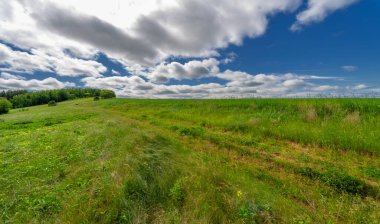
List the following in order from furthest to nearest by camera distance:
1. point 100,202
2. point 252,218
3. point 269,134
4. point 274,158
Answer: point 269,134, point 274,158, point 100,202, point 252,218

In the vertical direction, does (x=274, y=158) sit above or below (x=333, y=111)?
below

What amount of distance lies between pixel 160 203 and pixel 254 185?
2337 mm

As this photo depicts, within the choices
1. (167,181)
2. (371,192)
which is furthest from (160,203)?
(371,192)

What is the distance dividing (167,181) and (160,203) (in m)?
0.67

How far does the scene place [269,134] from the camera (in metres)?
8.70

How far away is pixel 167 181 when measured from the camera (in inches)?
167

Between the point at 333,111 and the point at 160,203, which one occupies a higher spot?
the point at 333,111

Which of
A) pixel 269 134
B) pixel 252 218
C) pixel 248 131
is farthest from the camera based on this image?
pixel 248 131

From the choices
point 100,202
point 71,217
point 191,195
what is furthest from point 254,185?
point 71,217

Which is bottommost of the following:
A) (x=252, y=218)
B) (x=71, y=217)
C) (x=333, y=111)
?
(x=71, y=217)

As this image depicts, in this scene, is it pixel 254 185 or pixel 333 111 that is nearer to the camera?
pixel 254 185

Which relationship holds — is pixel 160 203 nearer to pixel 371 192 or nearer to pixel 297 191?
pixel 297 191

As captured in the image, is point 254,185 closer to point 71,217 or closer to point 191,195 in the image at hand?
point 191,195

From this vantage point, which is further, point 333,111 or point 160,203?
point 333,111
